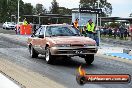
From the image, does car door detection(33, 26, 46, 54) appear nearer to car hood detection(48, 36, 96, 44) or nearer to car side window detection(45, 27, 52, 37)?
car side window detection(45, 27, 52, 37)

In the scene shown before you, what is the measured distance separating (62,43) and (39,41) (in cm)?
220

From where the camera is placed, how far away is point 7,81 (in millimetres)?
9102

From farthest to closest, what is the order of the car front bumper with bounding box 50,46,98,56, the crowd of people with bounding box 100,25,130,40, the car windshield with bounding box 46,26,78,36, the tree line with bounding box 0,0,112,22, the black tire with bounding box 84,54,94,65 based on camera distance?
1. the tree line with bounding box 0,0,112,22
2. the crowd of people with bounding box 100,25,130,40
3. the car windshield with bounding box 46,26,78,36
4. the black tire with bounding box 84,54,94,65
5. the car front bumper with bounding box 50,46,98,56

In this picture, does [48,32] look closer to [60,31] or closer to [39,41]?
[60,31]

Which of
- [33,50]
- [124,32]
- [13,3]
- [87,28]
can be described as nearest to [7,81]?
[33,50]

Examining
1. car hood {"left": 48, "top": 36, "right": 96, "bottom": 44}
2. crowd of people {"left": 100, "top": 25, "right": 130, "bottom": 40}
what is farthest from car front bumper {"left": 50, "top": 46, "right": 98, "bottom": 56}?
crowd of people {"left": 100, "top": 25, "right": 130, "bottom": 40}

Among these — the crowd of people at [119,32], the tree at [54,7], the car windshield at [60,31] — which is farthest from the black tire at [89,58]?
the tree at [54,7]

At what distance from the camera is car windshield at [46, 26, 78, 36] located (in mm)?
14750

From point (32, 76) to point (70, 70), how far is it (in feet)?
6.33

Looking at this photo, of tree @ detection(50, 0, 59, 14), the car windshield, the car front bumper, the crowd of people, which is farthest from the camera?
tree @ detection(50, 0, 59, 14)

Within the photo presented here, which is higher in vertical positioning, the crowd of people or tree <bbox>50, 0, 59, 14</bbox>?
tree <bbox>50, 0, 59, 14</bbox>

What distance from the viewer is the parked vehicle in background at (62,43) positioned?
13469mm

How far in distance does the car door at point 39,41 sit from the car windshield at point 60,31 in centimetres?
37

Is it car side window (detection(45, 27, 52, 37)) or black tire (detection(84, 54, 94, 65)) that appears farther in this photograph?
car side window (detection(45, 27, 52, 37))
